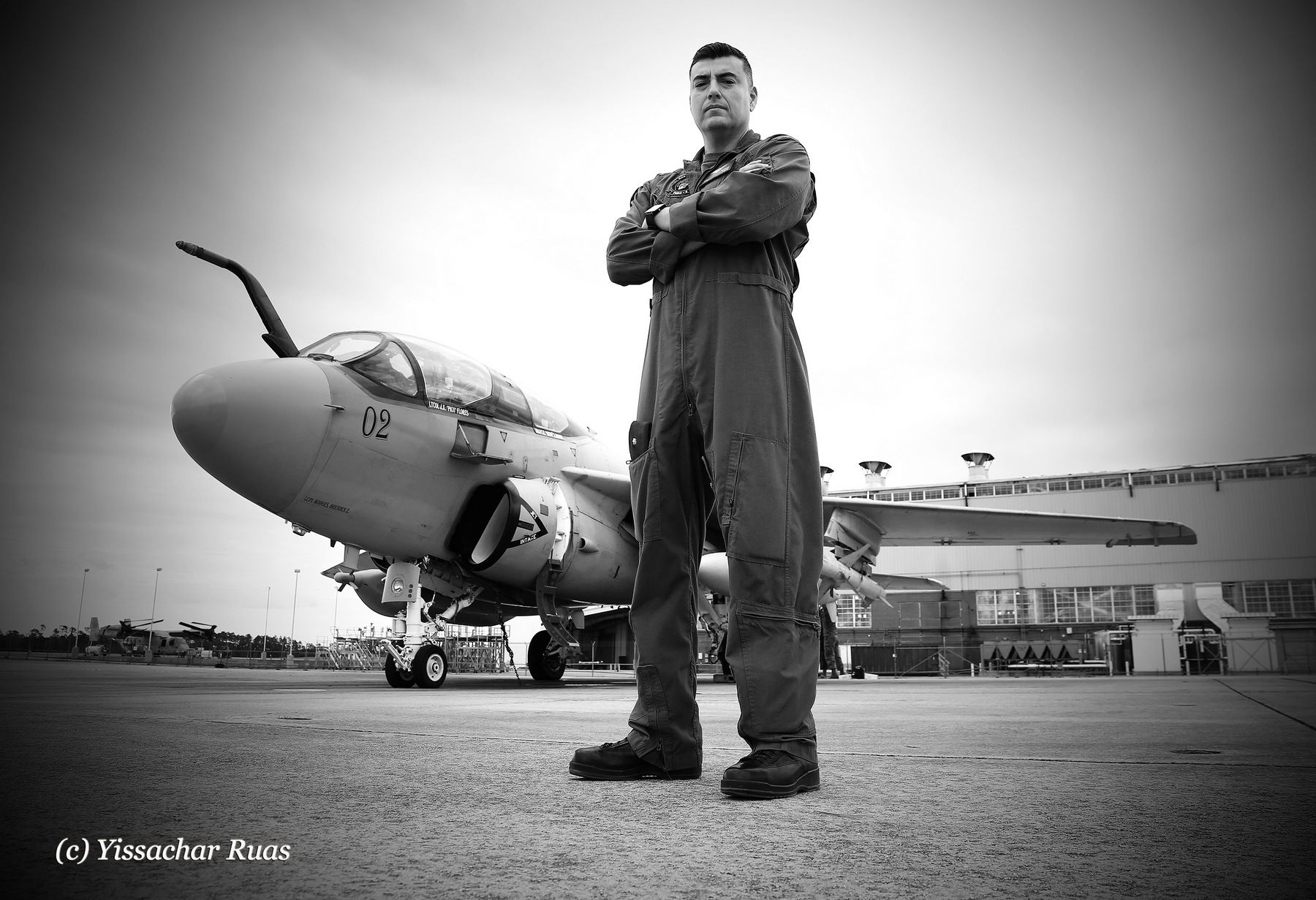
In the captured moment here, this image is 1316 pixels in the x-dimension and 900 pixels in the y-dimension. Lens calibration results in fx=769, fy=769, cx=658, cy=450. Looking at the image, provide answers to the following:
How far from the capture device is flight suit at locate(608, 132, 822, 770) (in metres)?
1.91

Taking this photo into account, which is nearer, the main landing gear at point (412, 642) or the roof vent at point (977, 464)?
the main landing gear at point (412, 642)

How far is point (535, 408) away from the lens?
9.91m

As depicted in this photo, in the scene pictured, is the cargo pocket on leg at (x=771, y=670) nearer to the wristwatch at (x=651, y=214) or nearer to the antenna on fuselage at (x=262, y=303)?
the wristwatch at (x=651, y=214)

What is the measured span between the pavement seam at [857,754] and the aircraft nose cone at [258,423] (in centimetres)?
429

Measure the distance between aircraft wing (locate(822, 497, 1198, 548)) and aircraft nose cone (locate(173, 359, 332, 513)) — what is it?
27.9 feet

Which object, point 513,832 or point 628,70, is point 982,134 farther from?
point 513,832

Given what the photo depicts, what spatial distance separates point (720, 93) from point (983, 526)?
14186 mm

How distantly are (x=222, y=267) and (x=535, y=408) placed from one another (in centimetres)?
380

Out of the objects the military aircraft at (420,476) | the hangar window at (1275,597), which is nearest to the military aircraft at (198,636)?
the military aircraft at (420,476)

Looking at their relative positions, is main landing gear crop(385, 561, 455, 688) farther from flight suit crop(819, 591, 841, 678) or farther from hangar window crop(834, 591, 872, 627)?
hangar window crop(834, 591, 872, 627)

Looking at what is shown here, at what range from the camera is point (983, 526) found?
587 inches

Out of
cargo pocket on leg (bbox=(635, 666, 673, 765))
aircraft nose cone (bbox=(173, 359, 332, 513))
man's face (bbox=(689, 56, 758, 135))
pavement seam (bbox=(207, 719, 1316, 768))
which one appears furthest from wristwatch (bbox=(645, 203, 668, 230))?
aircraft nose cone (bbox=(173, 359, 332, 513))

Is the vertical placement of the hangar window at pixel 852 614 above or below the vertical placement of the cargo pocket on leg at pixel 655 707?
below

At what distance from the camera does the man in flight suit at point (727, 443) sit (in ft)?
6.23
